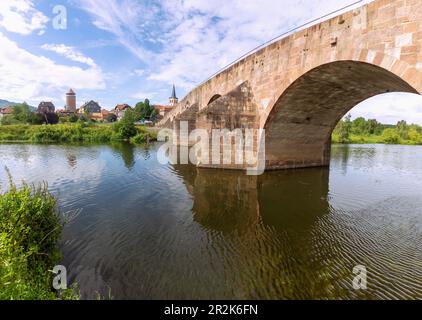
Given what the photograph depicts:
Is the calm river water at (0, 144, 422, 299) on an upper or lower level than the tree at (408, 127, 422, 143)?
lower

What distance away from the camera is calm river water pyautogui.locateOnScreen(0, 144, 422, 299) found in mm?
4195

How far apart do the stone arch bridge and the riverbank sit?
24174mm

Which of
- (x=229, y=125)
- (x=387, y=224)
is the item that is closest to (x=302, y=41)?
(x=229, y=125)

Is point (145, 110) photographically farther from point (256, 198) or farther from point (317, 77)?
point (256, 198)

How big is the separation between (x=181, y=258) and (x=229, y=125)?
9974mm

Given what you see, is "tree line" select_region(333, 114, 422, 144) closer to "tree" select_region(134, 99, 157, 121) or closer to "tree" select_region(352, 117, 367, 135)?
"tree" select_region(352, 117, 367, 135)

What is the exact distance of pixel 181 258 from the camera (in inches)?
197

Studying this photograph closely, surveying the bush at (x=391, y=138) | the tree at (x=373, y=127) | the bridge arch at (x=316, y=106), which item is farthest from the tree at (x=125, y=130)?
the tree at (x=373, y=127)

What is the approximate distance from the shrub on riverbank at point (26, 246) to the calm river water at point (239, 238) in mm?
729

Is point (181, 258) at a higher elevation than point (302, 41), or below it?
below

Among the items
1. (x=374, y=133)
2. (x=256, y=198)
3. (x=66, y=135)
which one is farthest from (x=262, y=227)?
(x=374, y=133)

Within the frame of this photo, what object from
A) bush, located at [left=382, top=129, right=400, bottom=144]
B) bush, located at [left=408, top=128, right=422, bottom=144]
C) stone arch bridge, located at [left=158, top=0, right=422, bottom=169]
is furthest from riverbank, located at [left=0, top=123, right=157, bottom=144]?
bush, located at [left=408, top=128, right=422, bottom=144]

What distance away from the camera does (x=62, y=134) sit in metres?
37.5
